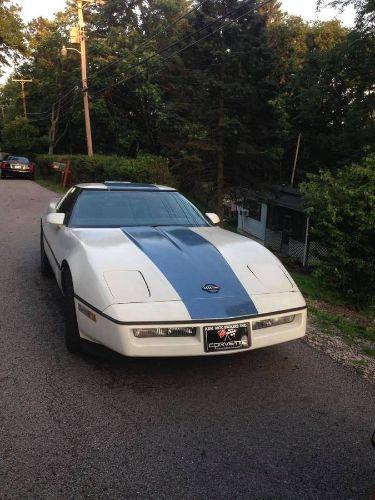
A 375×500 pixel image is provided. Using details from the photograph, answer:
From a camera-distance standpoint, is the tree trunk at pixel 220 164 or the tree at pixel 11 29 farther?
the tree at pixel 11 29

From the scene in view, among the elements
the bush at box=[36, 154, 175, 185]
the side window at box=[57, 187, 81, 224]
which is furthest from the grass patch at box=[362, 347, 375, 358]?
the bush at box=[36, 154, 175, 185]

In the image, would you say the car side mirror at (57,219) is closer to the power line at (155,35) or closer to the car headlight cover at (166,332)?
the car headlight cover at (166,332)

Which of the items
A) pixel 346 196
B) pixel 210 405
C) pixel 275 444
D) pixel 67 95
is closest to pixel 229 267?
pixel 210 405

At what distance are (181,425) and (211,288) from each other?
Answer: 38.2 inches

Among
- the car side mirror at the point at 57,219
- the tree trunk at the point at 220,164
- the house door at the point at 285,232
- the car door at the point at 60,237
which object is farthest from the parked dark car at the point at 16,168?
the car side mirror at the point at 57,219

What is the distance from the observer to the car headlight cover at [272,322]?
10.3 ft

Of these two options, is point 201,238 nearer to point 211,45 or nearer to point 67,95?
point 211,45

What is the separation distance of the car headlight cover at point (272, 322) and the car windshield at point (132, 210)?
1.74 metres

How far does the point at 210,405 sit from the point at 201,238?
1.62m

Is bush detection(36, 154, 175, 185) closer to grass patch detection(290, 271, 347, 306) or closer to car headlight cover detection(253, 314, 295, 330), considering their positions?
grass patch detection(290, 271, 347, 306)

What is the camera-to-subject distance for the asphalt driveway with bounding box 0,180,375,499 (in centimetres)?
224

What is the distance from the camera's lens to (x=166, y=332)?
2.94 metres

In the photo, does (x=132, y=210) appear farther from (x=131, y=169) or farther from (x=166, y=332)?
(x=131, y=169)

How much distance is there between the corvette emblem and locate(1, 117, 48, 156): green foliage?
37.7m
